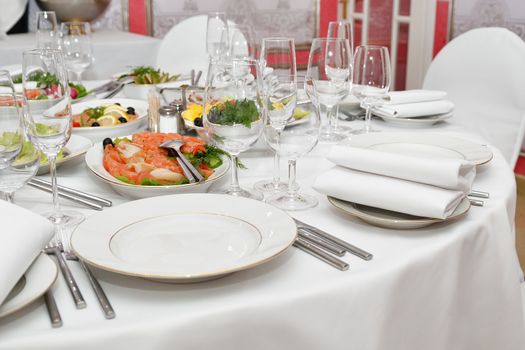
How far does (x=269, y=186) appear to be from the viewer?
1166 millimetres

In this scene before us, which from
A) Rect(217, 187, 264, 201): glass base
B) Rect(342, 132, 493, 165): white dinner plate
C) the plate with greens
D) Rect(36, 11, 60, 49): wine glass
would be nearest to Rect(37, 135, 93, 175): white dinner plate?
the plate with greens

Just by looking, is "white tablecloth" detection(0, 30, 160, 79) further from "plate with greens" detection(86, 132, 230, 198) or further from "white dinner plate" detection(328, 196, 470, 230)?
"white dinner plate" detection(328, 196, 470, 230)

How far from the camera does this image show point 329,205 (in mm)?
1063

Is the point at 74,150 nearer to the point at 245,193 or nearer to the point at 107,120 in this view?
the point at 107,120

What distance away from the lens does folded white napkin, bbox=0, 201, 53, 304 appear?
27.4 inches

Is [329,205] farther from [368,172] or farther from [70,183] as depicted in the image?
[70,183]

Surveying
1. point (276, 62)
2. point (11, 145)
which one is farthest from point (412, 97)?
point (11, 145)

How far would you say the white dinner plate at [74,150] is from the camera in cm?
123

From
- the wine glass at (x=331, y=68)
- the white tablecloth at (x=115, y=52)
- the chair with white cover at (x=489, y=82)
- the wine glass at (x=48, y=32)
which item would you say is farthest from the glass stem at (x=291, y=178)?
the white tablecloth at (x=115, y=52)

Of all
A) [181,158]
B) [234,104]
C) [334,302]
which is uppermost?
[234,104]

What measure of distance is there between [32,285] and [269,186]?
1.74ft

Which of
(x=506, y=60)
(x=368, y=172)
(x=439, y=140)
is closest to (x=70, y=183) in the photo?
(x=368, y=172)

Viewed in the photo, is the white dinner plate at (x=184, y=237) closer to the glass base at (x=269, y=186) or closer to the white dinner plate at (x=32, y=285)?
the white dinner plate at (x=32, y=285)

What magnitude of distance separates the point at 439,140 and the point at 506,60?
1.00 m
